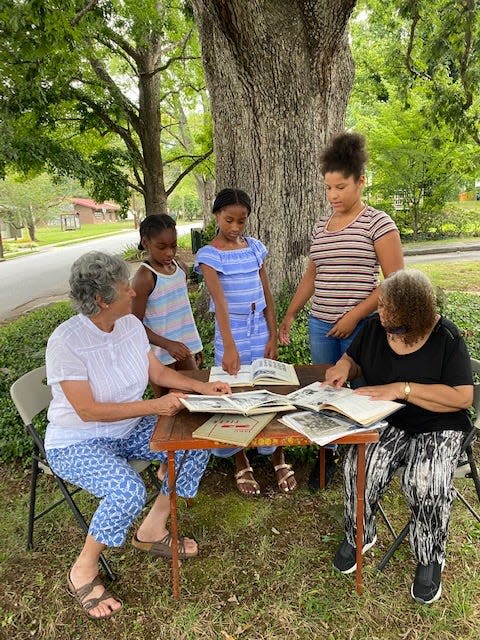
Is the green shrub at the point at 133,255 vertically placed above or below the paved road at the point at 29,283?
above


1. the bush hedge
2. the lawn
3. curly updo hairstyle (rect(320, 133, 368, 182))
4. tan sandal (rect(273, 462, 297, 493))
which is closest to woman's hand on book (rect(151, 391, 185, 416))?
tan sandal (rect(273, 462, 297, 493))

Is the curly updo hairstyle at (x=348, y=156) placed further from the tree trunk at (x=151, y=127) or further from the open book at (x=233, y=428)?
the tree trunk at (x=151, y=127)

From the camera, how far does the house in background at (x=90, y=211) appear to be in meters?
62.3

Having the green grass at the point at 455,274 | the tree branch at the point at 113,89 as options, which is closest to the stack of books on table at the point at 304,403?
the green grass at the point at 455,274

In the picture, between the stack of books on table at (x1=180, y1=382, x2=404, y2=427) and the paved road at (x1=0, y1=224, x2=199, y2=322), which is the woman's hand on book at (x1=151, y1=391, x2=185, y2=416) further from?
the paved road at (x1=0, y1=224, x2=199, y2=322)

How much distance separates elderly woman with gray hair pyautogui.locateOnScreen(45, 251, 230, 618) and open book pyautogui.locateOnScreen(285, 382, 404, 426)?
16.5 inches

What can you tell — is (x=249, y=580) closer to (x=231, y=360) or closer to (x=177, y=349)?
(x=231, y=360)

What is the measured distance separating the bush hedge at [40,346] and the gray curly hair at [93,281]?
2.02 metres

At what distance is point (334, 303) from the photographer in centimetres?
279

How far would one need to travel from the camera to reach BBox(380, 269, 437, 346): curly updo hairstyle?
7.14ft

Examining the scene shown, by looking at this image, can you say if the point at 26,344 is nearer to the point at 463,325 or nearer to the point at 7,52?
the point at 7,52

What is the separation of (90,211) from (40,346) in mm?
64539

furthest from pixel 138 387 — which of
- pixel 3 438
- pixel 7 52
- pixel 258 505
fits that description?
pixel 7 52

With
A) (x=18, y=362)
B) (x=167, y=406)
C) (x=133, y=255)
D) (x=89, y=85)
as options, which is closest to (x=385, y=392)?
(x=167, y=406)
